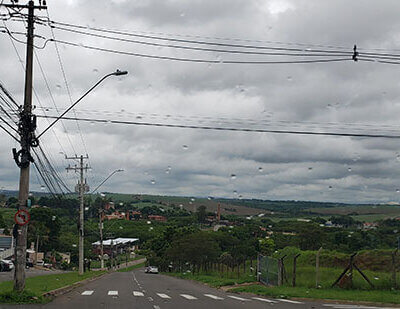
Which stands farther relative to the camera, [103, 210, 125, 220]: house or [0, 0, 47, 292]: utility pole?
[103, 210, 125, 220]: house

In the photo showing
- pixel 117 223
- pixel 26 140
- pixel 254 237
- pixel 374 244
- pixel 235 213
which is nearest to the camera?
pixel 26 140

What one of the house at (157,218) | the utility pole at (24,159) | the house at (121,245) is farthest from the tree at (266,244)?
the utility pole at (24,159)

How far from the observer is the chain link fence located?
28.5 m

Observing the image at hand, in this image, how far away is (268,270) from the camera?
96.6 feet

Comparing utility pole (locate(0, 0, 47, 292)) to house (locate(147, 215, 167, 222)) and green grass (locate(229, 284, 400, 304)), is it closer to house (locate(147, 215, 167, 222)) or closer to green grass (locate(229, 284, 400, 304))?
green grass (locate(229, 284, 400, 304))

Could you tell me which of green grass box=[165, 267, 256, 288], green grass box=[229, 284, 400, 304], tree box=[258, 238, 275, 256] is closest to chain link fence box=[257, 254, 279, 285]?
green grass box=[165, 267, 256, 288]

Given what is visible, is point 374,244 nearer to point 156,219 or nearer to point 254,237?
point 254,237

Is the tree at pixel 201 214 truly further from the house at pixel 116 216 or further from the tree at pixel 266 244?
the house at pixel 116 216

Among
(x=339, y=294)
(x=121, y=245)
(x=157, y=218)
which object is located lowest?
(x=121, y=245)

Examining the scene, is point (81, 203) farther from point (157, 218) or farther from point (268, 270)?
point (157, 218)

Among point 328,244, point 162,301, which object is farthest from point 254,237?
point 162,301

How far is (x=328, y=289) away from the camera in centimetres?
2434

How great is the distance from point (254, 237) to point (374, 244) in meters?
26.5

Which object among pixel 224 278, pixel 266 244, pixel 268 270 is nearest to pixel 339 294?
pixel 268 270
